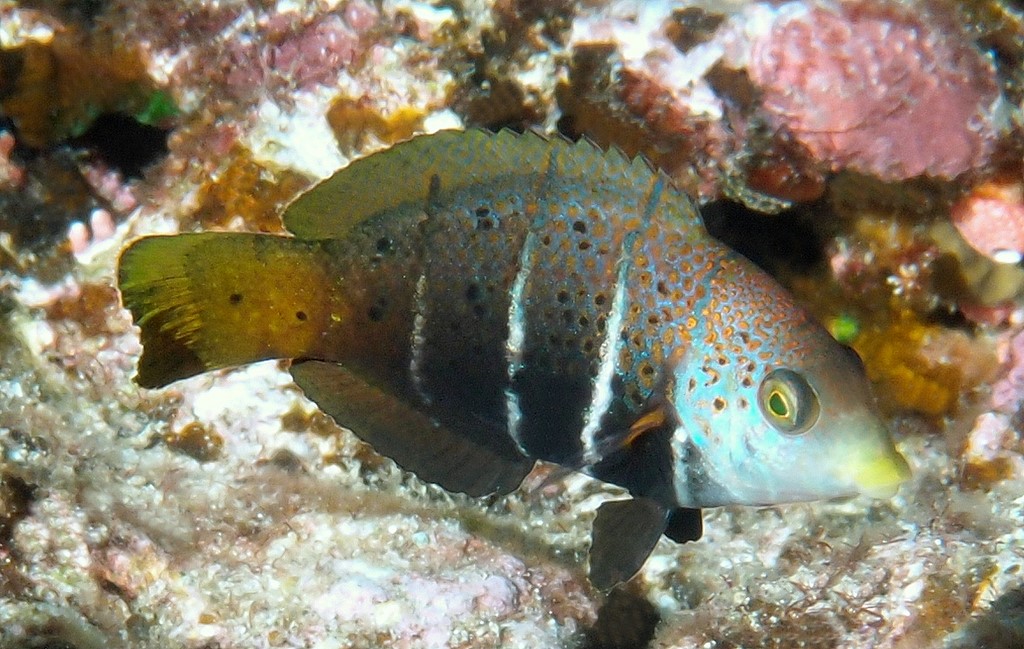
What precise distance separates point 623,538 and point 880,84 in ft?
Answer: 6.36

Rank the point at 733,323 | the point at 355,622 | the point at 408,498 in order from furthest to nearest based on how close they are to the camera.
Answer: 1. the point at 408,498
2. the point at 355,622
3. the point at 733,323

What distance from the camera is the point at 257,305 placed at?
205cm

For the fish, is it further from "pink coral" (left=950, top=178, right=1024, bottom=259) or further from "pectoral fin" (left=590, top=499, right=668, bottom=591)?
"pink coral" (left=950, top=178, right=1024, bottom=259)

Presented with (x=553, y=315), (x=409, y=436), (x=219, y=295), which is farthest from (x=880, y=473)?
(x=219, y=295)

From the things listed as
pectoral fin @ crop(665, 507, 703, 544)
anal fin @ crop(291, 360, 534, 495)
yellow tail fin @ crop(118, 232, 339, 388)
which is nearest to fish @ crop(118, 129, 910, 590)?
yellow tail fin @ crop(118, 232, 339, 388)

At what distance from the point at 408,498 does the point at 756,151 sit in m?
2.01

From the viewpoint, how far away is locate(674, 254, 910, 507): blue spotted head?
6.15ft

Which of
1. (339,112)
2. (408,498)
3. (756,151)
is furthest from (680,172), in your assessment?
(408,498)

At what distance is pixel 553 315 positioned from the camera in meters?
1.99

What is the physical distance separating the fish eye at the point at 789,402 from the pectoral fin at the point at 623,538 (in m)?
0.45

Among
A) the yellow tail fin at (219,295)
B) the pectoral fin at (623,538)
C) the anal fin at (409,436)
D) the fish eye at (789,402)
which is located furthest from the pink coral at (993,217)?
the yellow tail fin at (219,295)

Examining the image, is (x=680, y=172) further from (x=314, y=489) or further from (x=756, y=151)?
(x=314, y=489)

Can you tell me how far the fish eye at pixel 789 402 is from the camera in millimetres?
1881

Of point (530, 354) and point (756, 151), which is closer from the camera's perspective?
point (530, 354)
